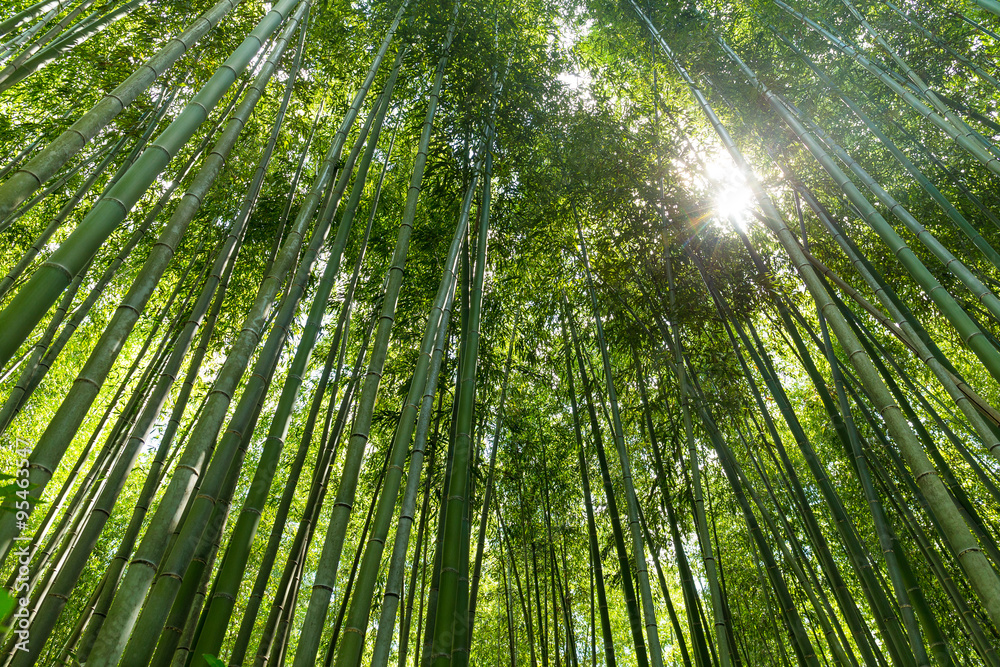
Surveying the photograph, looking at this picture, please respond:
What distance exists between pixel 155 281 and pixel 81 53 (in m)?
3.52

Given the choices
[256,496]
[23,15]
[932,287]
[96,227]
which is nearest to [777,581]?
[932,287]

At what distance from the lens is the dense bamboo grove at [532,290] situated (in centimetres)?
208

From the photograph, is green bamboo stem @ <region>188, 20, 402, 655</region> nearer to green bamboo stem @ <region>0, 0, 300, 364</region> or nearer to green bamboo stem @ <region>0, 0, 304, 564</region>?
green bamboo stem @ <region>0, 0, 304, 564</region>

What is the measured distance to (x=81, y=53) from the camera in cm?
386

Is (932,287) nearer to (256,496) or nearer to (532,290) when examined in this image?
(256,496)

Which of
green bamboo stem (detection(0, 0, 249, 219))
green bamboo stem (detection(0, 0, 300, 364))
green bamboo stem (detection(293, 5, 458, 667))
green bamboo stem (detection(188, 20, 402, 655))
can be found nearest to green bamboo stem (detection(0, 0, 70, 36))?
green bamboo stem (detection(0, 0, 249, 219))

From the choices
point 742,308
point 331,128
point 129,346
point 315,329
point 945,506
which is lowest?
point 945,506

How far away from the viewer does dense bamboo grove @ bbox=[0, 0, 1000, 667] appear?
81.7 inches

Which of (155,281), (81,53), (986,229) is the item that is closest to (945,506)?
(155,281)

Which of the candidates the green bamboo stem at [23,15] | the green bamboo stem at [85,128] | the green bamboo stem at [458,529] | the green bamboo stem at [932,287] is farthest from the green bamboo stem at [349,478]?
the green bamboo stem at [932,287]

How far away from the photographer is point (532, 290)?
4.72 meters

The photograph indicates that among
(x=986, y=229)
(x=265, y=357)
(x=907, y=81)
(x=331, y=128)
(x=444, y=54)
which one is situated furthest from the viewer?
(x=331, y=128)

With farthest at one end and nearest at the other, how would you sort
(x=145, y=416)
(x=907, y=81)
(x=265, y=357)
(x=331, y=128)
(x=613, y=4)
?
(x=613, y=4)
(x=331, y=128)
(x=907, y=81)
(x=145, y=416)
(x=265, y=357)

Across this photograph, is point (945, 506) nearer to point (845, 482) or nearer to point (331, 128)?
point (845, 482)
